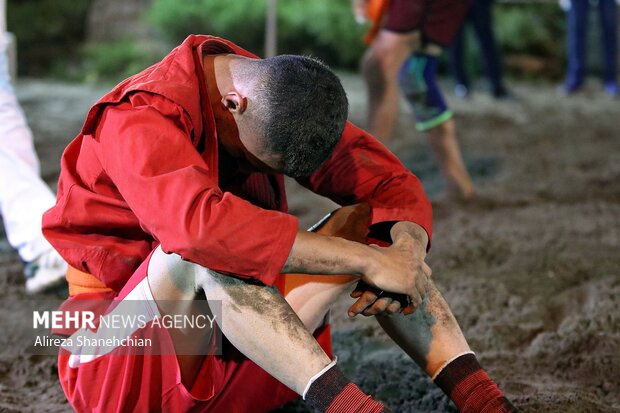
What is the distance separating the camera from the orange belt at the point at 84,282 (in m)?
2.02

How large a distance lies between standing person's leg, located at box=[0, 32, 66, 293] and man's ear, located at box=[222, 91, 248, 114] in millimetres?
1416

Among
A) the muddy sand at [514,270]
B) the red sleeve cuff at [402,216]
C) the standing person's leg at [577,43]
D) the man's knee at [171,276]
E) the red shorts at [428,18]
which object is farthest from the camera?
the standing person's leg at [577,43]

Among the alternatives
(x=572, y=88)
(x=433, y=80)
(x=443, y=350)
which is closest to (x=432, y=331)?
(x=443, y=350)

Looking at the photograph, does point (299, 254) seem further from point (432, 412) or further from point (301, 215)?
point (301, 215)

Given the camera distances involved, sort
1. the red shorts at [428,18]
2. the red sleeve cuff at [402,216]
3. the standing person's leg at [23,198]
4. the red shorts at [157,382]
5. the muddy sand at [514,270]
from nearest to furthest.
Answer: the red shorts at [157,382]
the red sleeve cuff at [402,216]
the muddy sand at [514,270]
the standing person's leg at [23,198]
the red shorts at [428,18]

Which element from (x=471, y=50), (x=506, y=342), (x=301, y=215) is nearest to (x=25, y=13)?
(x=471, y=50)

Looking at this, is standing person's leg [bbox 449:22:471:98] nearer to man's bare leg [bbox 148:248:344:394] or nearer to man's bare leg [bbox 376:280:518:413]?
man's bare leg [bbox 376:280:518:413]

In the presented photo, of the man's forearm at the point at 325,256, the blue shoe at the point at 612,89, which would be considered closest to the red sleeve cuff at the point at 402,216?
the man's forearm at the point at 325,256

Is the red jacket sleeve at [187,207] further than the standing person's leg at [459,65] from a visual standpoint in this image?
No

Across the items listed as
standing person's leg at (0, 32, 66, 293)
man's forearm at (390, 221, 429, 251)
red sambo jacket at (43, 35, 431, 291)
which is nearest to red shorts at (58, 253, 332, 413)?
red sambo jacket at (43, 35, 431, 291)

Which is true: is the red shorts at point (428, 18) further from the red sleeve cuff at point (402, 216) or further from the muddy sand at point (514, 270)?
the red sleeve cuff at point (402, 216)

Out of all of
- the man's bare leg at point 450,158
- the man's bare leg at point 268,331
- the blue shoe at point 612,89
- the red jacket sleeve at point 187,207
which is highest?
the red jacket sleeve at point 187,207

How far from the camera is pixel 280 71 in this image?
1.79m

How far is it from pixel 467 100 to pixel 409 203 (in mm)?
4973
